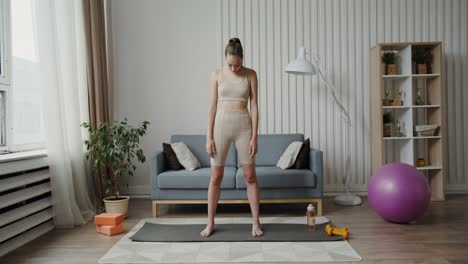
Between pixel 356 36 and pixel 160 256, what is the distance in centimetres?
374

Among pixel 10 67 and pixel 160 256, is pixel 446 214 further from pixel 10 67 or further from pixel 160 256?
pixel 10 67

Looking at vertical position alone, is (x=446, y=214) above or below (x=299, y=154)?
below

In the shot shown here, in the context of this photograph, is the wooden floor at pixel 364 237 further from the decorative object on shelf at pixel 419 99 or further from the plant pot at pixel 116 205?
the decorative object on shelf at pixel 419 99

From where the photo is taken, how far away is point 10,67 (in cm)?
367

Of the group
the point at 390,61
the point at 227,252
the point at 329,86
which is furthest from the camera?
the point at 329,86

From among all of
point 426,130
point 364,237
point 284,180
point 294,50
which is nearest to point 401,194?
point 364,237

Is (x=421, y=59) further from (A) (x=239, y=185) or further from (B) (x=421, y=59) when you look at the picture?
(A) (x=239, y=185)

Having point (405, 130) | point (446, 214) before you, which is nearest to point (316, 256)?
point (446, 214)

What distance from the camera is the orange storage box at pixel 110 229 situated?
3.49 metres

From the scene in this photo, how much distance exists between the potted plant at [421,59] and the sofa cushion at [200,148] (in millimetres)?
2384

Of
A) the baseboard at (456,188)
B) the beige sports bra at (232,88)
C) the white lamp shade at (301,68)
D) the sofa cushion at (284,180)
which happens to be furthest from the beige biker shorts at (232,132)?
the baseboard at (456,188)

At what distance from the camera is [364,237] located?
335 cm

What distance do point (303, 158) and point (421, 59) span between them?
1962 millimetres

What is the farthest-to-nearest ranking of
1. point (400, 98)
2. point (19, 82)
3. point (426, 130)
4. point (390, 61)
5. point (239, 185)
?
point (400, 98) → point (390, 61) → point (426, 130) → point (239, 185) → point (19, 82)
